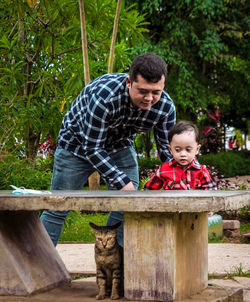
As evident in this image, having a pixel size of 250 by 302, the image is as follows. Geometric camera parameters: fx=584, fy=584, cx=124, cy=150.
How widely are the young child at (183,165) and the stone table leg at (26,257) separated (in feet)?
3.16

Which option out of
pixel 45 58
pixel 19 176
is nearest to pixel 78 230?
pixel 19 176

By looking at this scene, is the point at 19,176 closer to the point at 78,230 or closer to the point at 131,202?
the point at 78,230

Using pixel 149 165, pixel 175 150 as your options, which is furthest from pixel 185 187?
pixel 149 165

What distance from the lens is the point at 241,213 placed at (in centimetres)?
908

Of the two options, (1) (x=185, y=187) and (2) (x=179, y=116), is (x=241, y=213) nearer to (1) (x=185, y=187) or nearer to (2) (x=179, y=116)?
(1) (x=185, y=187)

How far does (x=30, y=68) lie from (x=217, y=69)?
45.5 feet

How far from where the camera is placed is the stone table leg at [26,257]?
367cm

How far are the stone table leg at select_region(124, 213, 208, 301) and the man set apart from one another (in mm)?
610

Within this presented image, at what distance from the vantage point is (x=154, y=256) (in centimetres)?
334

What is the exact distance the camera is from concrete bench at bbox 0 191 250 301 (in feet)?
10.5

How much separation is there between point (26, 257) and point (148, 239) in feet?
3.10

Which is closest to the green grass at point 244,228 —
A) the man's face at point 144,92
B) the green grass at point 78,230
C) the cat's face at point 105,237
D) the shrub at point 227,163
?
the green grass at point 78,230

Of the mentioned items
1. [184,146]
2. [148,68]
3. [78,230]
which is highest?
[148,68]

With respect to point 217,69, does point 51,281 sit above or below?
below
